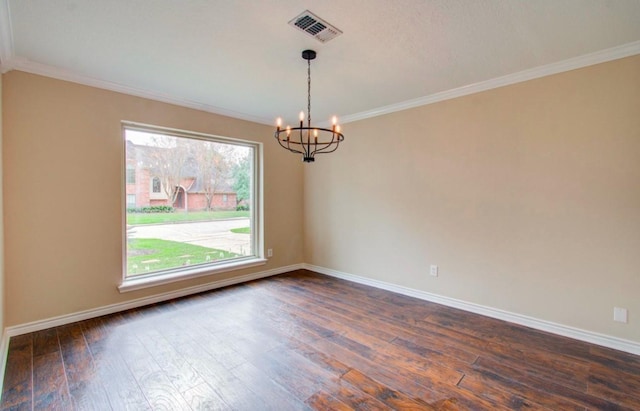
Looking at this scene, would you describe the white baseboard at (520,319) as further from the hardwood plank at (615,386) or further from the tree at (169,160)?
the tree at (169,160)

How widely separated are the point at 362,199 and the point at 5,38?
3.89 meters

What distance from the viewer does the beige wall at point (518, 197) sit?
2.47 m

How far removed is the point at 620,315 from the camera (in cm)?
246

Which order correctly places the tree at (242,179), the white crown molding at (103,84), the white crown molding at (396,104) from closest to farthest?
the white crown molding at (396,104), the white crown molding at (103,84), the tree at (242,179)

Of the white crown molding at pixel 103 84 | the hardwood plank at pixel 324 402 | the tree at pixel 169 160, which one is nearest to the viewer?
the hardwood plank at pixel 324 402

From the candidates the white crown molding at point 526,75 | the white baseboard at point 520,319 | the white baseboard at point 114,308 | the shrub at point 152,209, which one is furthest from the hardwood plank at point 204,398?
the white crown molding at point 526,75

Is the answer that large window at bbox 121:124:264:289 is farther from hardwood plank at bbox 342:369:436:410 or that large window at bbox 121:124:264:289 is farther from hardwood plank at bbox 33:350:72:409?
hardwood plank at bbox 342:369:436:410

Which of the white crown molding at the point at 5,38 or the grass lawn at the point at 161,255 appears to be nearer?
the white crown molding at the point at 5,38

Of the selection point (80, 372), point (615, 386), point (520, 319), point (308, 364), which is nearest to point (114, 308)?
point (80, 372)

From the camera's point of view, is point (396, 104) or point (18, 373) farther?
point (396, 104)

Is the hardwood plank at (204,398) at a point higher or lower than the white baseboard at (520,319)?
lower

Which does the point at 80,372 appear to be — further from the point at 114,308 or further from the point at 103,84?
the point at 103,84

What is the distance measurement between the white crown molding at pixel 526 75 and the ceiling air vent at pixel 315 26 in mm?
1809

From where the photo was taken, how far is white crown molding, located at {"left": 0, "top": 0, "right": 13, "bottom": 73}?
1900 millimetres
